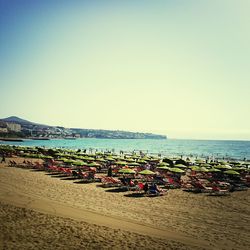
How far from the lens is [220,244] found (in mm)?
9648

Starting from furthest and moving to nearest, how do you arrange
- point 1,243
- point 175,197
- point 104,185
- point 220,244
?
point 104,185 < point 175,197 < point 220,244 < point 1,243

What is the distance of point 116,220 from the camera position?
11.9 m

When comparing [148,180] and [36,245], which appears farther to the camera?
[148,180]

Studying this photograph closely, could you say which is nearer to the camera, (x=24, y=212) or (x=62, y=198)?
(x=24, y=212)

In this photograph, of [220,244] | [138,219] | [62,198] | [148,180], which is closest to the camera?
[220,244]

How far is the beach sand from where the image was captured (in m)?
9.36

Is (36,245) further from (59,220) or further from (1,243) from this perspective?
(59,220)

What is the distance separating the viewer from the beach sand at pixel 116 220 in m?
9.36

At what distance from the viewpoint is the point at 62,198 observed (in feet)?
51.5

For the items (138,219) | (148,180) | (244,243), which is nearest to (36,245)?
(138,219)

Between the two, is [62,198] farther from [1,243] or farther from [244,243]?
[244,243]

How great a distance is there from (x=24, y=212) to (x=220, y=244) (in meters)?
7.92

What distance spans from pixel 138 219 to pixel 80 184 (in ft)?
31.3

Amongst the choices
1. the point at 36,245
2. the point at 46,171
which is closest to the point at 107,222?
the point at 36,245
